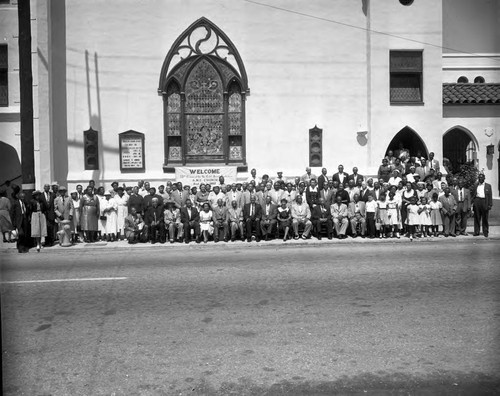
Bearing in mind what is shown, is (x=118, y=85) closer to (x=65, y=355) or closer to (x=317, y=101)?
(x=317, y=101)

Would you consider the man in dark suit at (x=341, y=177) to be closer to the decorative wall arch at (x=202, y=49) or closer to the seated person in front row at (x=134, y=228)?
the decorative wall arch at (x=202, y=49)

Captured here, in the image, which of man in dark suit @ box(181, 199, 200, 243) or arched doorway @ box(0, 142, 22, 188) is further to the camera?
arched doorway @ box(0, 142, 22, 188)

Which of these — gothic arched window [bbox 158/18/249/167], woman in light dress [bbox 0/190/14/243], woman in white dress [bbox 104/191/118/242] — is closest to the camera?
woman in light dress [bbox 0/190/14/243]

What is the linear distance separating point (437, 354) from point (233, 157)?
46.1 ft

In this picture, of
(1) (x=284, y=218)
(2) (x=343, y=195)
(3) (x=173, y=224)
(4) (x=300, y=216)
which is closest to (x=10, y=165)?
(3) (x=173, y=224)

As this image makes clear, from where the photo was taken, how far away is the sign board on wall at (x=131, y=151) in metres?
18.6

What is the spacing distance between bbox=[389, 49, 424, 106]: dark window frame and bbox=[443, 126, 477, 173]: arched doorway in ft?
10.2

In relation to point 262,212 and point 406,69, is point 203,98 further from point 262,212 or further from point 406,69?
point 406,69

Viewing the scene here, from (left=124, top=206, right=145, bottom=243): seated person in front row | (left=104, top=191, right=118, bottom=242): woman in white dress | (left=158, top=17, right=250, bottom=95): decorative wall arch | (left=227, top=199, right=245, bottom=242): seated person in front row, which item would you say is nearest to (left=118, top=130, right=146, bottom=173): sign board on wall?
(left=158, top=17, right=250, bottom=95): decorative wall arch

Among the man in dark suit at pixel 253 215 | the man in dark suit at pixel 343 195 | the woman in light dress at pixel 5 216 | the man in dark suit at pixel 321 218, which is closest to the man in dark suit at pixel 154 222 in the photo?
the man in dark suit at pixel 253 215

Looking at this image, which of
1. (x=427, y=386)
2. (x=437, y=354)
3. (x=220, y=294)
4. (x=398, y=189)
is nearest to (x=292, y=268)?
(x=220, y=294)

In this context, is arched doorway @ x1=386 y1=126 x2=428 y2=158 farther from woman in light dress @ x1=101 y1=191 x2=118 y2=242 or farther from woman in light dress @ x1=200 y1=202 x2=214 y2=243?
woman in light dress @ x1=101 y1=191 x2=118 y2=242

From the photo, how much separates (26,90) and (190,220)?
5.40 m

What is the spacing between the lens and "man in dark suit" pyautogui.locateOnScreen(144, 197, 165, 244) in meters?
15.2
